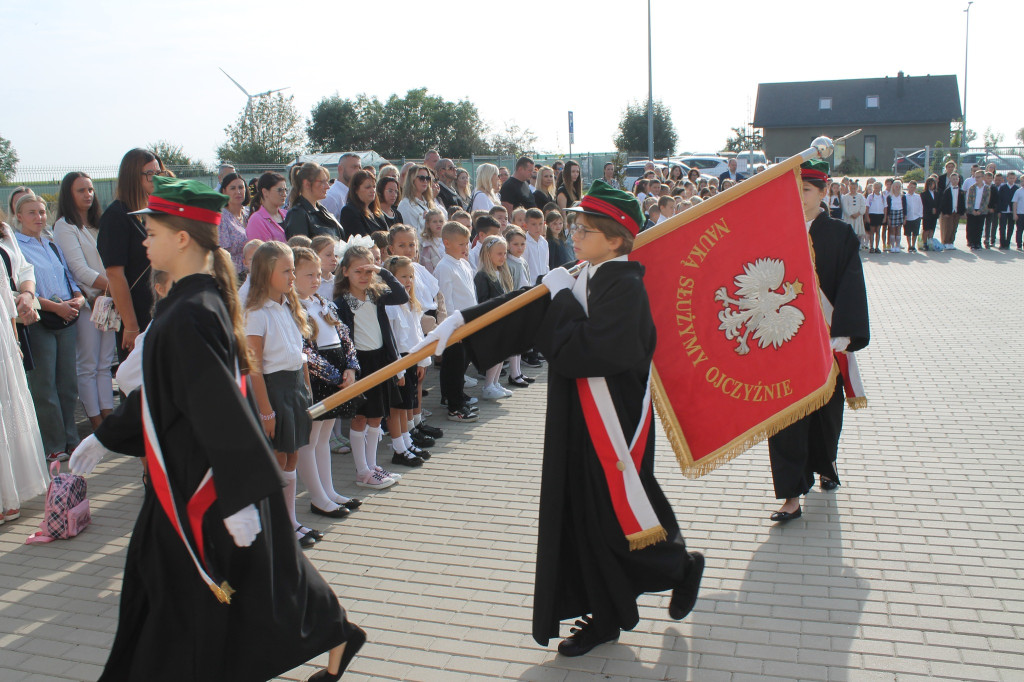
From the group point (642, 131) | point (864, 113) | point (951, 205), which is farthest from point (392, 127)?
point (951, 205)

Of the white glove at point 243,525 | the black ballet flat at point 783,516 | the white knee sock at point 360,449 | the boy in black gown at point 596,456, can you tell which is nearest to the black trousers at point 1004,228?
the black ballet flat at point 783,516

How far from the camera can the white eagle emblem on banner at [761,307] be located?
4297 millimetres

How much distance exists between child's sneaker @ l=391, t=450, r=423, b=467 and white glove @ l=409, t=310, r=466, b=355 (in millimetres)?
3040

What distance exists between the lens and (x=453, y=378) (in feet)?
25.1

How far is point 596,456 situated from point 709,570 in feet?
4.22

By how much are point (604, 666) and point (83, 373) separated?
5.17 meters

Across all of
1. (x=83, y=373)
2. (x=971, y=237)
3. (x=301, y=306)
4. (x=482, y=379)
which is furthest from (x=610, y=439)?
(x=971, y=237)

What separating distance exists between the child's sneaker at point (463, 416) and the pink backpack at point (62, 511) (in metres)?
3.32

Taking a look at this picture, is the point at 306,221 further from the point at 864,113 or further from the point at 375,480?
the point at 864,113

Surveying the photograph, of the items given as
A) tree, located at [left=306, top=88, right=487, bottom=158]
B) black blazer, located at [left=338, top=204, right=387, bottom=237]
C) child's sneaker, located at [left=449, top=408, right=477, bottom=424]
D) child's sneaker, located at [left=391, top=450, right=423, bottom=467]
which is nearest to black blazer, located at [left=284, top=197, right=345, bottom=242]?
black blazer, located at [left=338, top=204, right=387, bottom=237]

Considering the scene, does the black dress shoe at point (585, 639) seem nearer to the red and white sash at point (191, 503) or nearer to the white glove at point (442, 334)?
the white glove at point (442, 334)

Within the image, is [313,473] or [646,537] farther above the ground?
[646,537]

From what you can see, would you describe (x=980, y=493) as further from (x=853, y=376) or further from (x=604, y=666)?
(x=604, y=666)

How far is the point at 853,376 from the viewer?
17.8ft
